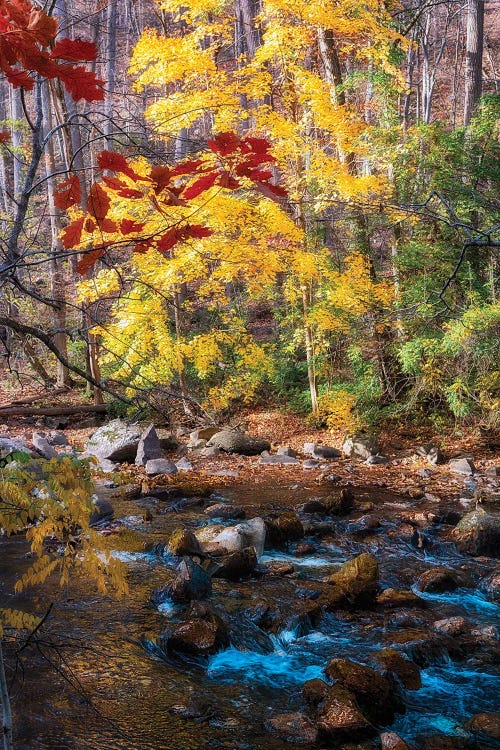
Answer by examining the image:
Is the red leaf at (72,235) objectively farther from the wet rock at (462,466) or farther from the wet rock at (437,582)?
the wet rock at (462,466)

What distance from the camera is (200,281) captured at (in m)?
16.5

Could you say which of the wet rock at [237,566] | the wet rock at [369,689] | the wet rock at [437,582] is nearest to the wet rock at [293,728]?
the wet rock at [369,689]

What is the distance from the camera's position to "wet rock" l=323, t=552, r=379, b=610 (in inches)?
210

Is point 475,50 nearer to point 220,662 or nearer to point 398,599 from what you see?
point 398,599

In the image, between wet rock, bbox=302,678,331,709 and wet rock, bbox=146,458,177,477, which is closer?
wet rock, bbox=302,678,331,709

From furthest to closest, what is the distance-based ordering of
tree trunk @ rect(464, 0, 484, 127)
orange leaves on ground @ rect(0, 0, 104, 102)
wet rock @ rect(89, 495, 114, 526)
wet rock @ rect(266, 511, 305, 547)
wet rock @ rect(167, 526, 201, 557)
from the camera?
tree trunk @ rect(464, 0, 484, 127), wet rock @ rect(89, 495, 114, 526), wet rock @ rect(266, 511, 305, 547), wet rock @ rect(167, 526, 201, 557), orange leaves on ground @ rect(0, 0, 104, 102)

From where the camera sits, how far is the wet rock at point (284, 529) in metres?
6.84

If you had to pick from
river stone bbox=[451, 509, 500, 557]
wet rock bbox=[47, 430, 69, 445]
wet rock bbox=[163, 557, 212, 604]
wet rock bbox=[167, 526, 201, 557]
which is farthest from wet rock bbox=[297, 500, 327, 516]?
wet rock bbox=[47, 430, 69, 445]

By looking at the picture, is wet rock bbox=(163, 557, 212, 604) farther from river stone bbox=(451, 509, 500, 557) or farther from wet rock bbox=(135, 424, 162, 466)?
wet rock bbox=(135, 424, 162, 466)

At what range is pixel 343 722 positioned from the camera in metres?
3.59

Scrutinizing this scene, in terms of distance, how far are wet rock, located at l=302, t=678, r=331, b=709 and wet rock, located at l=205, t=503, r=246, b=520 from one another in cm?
362

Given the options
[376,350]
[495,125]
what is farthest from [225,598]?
[495,125]

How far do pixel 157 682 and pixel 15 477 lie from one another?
2.41 metres

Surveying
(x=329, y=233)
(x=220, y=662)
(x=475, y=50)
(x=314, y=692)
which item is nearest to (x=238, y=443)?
(x=329, y=233)
